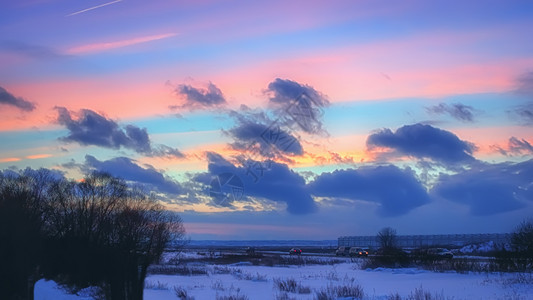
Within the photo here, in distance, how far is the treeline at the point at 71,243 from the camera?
25.6m

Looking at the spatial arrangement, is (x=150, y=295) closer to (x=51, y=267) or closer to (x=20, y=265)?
(x=51, y=267)

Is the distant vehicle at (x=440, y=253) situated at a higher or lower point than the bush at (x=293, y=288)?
higher

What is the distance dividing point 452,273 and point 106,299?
94.0 feet

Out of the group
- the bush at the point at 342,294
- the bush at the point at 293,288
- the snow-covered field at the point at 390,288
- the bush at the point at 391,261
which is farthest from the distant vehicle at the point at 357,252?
the bush at the point at 342,294

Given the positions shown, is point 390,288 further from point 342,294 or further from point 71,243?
point 71,243

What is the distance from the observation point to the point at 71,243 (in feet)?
106

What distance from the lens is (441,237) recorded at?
18912 cm

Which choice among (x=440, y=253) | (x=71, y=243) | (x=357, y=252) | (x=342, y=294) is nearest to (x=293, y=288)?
(x=342, y=294)

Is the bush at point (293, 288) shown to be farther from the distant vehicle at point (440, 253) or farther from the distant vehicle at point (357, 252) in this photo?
the distant vehicle at point (357, 252)

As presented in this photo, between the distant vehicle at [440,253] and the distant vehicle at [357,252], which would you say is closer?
the distant vehicle at [440,253]

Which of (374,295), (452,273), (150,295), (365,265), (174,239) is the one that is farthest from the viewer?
(365,265)

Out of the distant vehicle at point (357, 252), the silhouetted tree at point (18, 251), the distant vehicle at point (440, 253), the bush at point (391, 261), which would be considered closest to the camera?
the silhouetted tree at point (18, 251)

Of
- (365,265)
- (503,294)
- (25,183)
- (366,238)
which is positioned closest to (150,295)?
(25,183)

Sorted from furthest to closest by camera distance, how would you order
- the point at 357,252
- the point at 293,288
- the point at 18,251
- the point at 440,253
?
the point at 357,252, the point at 440,253, the point at 293,288, the point at 18,251
